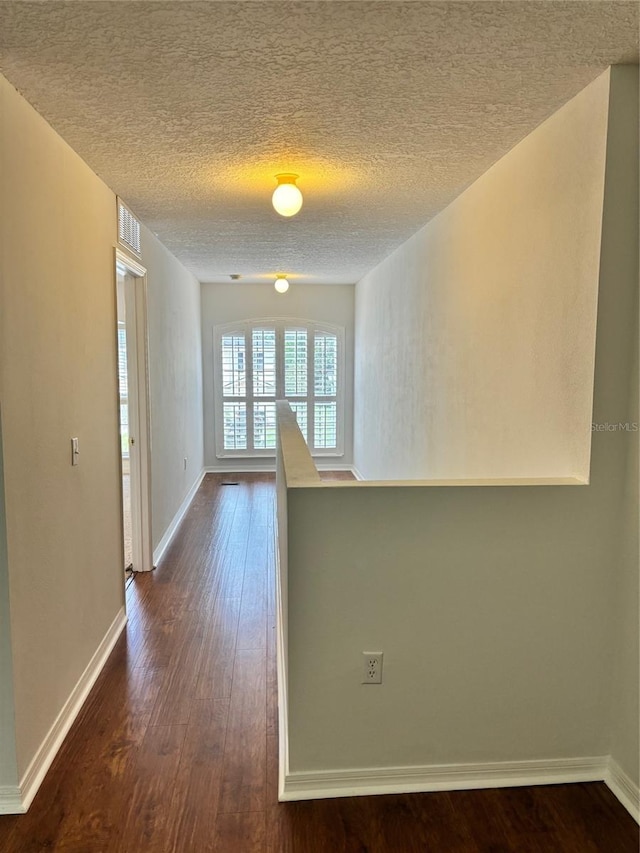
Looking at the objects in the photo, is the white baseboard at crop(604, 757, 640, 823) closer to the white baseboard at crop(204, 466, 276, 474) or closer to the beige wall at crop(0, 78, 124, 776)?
the beige wall at crop(0, 78, 124, 776)

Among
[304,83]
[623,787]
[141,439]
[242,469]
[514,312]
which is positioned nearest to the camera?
[304,83]

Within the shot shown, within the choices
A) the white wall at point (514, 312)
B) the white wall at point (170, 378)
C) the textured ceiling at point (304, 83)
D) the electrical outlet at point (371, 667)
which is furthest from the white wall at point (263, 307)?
the electrical outlet at point (371, 667)

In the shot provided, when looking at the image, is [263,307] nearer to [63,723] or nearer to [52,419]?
[52,419]

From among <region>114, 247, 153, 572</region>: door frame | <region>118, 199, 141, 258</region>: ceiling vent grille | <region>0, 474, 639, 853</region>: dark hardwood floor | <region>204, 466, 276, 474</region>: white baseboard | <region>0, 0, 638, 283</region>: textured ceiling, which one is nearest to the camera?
<region>0, 0, 638, 283</region>: textured ceiling

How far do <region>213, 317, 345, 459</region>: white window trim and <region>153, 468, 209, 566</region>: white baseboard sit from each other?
881 mm

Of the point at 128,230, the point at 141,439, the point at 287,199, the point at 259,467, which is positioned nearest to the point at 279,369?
the point at 259,467

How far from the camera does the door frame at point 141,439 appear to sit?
12.4 ft

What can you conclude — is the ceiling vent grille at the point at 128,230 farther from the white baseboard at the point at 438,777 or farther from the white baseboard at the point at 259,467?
the white baseboard at the point at 259,467

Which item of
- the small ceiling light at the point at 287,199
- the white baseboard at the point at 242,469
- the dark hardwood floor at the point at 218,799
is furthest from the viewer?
the white baseboard at the point at 242,469

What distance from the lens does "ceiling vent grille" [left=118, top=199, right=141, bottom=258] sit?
3.21m

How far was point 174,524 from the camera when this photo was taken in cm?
493

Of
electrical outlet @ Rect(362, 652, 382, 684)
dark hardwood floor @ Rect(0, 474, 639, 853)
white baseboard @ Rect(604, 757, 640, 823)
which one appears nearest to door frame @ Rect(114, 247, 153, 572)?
dark hardwood floor @ Rect(0, 474, 639, 853)

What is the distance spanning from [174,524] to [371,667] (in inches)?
134

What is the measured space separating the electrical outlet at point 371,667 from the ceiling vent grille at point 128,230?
103 inches
